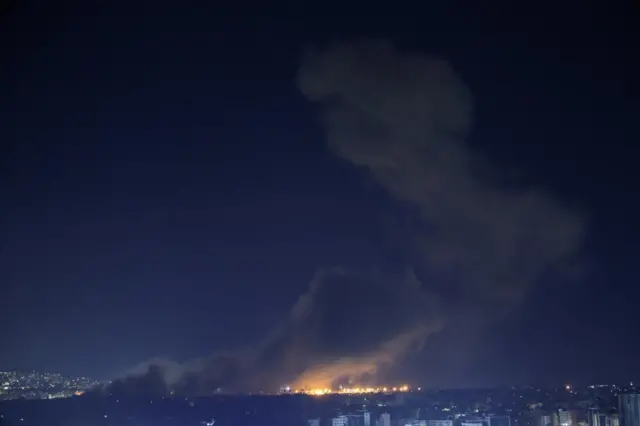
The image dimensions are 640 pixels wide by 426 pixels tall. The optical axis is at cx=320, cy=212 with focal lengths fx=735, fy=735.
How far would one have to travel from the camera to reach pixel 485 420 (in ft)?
34.1

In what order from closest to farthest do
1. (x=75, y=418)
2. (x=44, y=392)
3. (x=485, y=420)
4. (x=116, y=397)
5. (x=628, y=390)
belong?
(x=485, y=420), (x=628, y=390), (x=75, y=418), (x=116, y=397), (x=44, y=392)

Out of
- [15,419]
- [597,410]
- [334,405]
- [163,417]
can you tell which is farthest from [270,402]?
[597,410]

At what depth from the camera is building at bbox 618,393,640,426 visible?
10117 millimetres

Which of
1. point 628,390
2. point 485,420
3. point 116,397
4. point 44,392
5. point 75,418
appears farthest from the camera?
point 44,392

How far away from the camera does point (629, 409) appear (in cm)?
1031

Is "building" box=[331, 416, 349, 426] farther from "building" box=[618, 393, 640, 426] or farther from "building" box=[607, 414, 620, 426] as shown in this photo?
"building" box=[618, 393, 640, 426]

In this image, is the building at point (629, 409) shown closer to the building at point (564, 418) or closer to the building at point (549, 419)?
the building at point (564, 418)

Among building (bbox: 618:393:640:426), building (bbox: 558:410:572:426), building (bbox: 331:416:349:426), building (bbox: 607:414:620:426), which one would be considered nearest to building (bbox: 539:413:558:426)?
building (bbox: 558:410:572:426)

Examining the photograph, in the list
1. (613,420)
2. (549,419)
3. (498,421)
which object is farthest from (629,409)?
(498,421)

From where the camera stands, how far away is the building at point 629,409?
33.2 feet

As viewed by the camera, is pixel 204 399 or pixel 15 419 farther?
pixel 204 399

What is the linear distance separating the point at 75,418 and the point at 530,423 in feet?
23.7

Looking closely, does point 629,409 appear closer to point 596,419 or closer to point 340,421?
point 596,419

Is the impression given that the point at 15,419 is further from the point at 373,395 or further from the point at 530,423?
the point at 530,423
